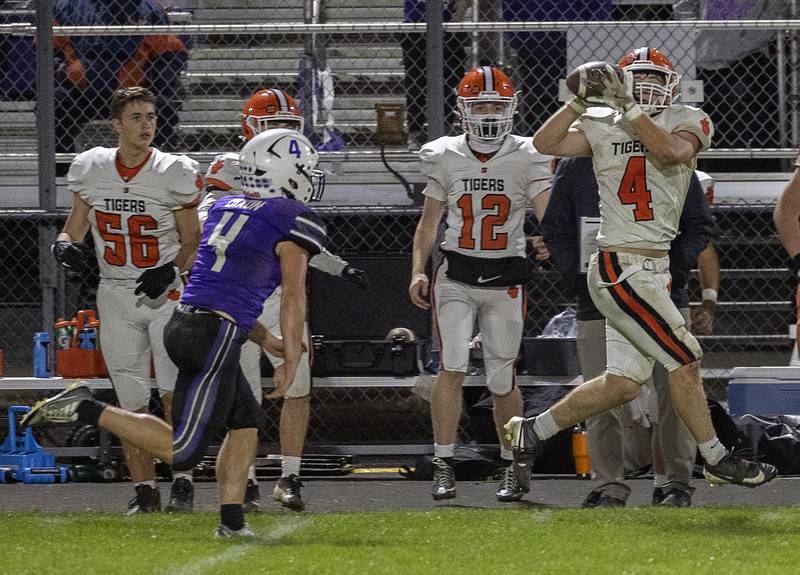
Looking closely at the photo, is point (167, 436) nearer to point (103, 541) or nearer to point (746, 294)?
point (103, 541)

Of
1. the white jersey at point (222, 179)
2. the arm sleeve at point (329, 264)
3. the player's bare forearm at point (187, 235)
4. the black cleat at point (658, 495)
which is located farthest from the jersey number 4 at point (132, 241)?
the black cleat at point (658, 495)

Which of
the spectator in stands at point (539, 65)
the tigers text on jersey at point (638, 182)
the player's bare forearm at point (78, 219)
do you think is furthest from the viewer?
the spectator in stands at point (539, 65)

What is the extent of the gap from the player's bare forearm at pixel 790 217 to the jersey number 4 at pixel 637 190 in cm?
54

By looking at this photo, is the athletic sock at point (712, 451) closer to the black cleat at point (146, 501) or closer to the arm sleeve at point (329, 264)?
the arm sleeve at point (329, 264)

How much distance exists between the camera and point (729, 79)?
30.6ft

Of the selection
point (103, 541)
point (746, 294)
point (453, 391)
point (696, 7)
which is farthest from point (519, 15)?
point (103, 541)

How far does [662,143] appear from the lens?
5477 mm

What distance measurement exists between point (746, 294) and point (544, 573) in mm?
5896

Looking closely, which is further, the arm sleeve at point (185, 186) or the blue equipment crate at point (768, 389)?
the blue equipment crate at point (768, 389)

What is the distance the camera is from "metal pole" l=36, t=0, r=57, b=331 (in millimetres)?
8039

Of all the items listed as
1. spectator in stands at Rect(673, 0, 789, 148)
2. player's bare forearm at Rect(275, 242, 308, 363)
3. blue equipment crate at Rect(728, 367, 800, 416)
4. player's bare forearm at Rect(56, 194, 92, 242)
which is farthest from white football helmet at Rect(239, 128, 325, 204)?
spectator in stands at Rect(673, 0, 789, 148)

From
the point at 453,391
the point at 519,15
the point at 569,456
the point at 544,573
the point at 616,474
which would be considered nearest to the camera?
the point at 544,573

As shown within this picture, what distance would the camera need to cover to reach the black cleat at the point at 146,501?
246 inches

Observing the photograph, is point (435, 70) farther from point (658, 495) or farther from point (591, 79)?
point (658, 495)
